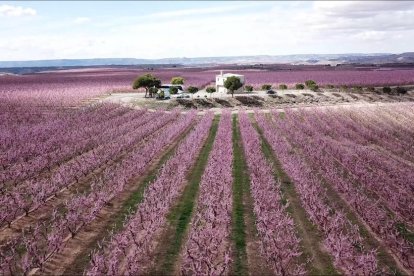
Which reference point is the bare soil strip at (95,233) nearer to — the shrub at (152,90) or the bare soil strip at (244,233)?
the bare soil strip at (244,233)

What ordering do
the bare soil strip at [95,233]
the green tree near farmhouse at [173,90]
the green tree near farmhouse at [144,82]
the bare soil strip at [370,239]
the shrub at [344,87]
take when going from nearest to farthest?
the bare soil strip at [95,233]
the bare soil strip at [370,239]
the green tree near farmhouse at [144,82]
the green tree near farmhouse at [173,90]
the shrub at [344,87]

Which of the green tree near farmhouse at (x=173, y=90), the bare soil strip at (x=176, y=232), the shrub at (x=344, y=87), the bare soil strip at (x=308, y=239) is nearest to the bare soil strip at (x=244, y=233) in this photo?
the bare soil strip at (x=308, y=239)

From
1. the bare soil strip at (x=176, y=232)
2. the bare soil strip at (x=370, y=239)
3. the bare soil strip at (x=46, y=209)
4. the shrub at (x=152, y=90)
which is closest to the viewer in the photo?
the bare soil strip at (x=176, y=232)

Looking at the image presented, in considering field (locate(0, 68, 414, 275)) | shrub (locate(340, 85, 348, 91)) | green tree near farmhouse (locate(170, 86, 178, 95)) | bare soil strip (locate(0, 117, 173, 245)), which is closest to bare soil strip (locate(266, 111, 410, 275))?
field (locate(0, 68, 414, 275))

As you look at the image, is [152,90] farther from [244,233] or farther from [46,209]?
[244,233]

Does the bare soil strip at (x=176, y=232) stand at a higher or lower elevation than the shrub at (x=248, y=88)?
lower
